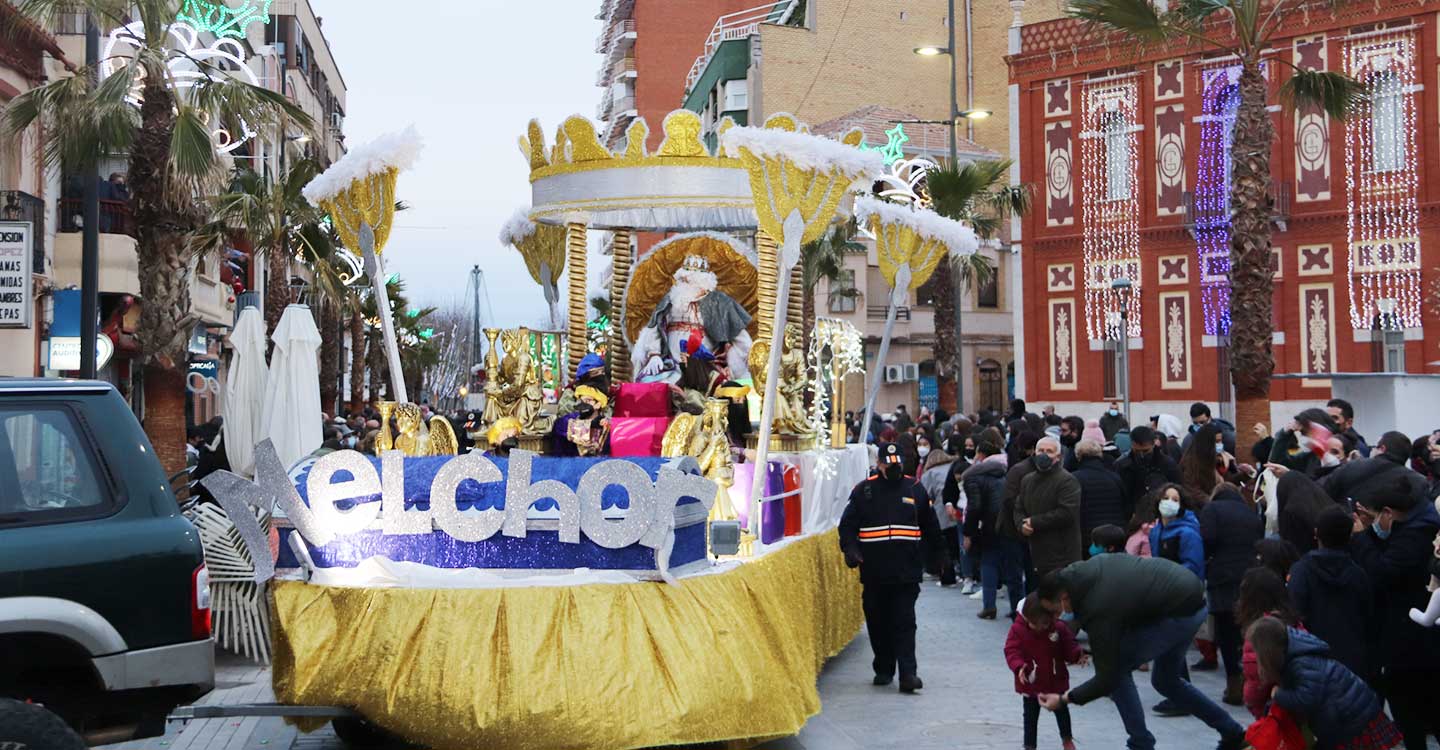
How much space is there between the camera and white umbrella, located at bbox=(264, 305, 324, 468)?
15422 millimetres

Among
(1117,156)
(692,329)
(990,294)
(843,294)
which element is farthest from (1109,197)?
(692,329)

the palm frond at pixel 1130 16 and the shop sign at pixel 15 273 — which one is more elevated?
the palm frond at pixel 1130 16

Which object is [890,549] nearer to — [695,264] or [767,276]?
[767,276]

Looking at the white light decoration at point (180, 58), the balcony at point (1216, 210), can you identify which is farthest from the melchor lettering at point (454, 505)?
the balcony at point (1216, 210)

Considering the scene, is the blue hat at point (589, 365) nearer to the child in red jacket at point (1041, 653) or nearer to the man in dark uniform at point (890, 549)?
the man in dark uniform at point (890, 549)

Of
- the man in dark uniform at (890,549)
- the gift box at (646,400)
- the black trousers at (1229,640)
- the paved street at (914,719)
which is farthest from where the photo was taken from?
the gift box at (646,400)

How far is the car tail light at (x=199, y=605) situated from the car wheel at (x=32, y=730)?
80 centimetres

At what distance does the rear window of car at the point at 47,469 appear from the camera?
5.98 m

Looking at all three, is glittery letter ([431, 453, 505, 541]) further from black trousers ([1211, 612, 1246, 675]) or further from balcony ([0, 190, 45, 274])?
balcony ([0, 190, 45, 274])

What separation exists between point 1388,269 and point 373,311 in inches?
1229

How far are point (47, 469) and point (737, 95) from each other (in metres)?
48.3

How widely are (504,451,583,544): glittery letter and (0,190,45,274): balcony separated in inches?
605

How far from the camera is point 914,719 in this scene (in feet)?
32.9

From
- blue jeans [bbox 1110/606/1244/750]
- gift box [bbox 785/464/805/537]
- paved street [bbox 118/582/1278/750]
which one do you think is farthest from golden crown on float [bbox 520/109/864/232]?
blue jeans [bbox 1110/606/1244/750]
